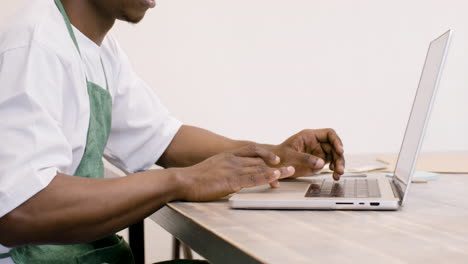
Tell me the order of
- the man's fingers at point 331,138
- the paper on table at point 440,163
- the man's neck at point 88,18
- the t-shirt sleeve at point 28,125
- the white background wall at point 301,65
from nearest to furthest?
the t-shirt sleeve at point 28,125, the man's neck at point 88,18, the man's fingers at point 331,138, the paper on table at point 440,163, the white background wall at point 301,65

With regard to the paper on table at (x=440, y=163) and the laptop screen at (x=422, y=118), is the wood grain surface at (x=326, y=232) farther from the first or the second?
the paper on table at (x=440, y=163)

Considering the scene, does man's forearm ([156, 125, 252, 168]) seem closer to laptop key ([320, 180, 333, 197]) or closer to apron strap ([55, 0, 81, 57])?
laptop key ([320, 180, 333, 197])

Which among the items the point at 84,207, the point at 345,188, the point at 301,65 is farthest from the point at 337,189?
the point at 301,65

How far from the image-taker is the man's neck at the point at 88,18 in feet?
3.81

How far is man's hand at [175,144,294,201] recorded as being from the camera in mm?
995

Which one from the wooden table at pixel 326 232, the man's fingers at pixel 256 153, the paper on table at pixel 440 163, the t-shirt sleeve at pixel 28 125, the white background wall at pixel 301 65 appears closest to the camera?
the wooden table at pixel 326 232

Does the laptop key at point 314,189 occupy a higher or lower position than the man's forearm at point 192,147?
higher

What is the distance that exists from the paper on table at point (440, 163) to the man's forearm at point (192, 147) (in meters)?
0.43

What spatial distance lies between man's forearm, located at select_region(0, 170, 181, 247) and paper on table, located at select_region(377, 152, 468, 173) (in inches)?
28.7

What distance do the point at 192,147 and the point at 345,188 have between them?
521 mm

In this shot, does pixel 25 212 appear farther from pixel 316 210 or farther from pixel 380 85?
pixel 380 85

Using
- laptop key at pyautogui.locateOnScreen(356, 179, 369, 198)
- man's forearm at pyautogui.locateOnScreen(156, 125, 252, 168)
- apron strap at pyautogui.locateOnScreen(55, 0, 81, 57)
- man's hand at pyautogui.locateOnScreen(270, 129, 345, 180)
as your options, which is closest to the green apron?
apron strap at pyautogui.locateOnScreen(55, 0, 81, 57)

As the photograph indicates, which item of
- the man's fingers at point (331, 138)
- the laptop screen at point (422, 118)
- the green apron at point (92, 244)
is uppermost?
the laptop screen at point (422, 118)

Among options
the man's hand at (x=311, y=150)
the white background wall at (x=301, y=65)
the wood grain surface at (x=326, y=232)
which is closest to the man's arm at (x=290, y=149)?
the man's hand at (x=311, y=150)
